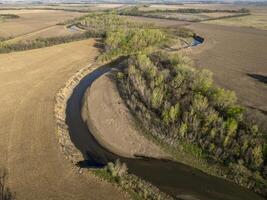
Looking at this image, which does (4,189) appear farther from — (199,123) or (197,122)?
(199,123)

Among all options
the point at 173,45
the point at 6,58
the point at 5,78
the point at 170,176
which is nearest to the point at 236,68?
the point at 173,45

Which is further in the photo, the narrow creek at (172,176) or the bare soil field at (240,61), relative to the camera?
the bare soil field at (240,61)

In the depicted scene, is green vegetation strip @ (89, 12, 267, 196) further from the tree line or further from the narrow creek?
the narrow creek

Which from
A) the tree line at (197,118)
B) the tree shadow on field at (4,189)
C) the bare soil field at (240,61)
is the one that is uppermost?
the tree line at (197,118)

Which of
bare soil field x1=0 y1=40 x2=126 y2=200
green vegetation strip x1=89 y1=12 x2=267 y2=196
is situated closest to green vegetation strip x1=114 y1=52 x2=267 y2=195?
green vegetation strip x1=89 y1=12 x2=267 y2=196

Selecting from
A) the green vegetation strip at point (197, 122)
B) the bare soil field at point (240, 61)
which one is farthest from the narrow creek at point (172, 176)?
the bare soil field at point (240, 61)

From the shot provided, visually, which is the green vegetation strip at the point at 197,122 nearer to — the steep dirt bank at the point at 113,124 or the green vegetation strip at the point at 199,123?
the green vegetation strip at the point at 199,123
